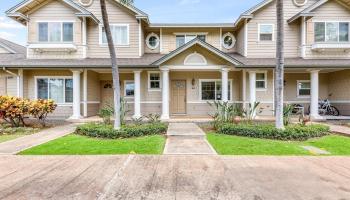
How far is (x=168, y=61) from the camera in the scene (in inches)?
557

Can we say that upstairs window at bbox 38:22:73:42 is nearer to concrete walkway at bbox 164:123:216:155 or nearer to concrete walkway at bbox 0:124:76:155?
concrete walkway at bbox 0:124:76:155

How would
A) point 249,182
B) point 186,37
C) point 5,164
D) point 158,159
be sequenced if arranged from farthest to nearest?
point 186,37
point 158,159
point 5,164
point 249,182

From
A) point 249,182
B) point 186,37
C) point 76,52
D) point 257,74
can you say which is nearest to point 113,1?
point 76,52

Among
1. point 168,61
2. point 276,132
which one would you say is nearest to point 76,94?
point 168,61

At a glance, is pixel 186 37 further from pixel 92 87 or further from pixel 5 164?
pixel 5 164

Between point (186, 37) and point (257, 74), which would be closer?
point (257, 74)

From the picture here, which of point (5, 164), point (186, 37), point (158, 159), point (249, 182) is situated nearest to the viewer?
point (249, 182)

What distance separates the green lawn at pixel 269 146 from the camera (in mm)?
7270

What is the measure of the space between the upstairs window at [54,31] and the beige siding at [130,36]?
139 centimetres


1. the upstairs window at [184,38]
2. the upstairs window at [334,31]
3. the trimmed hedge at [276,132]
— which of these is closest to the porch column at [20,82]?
the upstairs window at [184,38]

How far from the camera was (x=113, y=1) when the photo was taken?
53.2 ft

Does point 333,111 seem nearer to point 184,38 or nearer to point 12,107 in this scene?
point 184,38

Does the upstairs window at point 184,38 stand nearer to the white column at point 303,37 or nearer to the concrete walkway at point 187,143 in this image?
the white column at point 303,37

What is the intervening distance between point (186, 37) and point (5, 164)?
13909 millimetres
